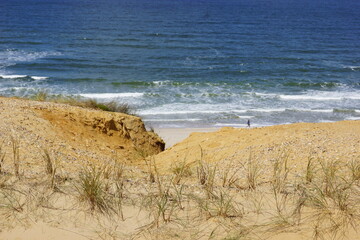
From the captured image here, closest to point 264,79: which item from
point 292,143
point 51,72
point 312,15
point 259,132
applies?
point 51,72

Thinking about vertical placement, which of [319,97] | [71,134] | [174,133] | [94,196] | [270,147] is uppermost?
[94,196]

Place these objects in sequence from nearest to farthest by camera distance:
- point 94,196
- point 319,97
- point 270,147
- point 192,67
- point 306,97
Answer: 1. point 94,196
2. point 270,147
3. point 306,97
4. point 319,97
5. point 192,67

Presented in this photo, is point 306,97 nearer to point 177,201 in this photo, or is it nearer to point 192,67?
point 192,67

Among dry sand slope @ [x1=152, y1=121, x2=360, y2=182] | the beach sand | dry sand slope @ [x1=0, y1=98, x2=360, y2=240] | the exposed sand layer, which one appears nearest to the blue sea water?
the beach sand

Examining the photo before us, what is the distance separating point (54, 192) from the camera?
4898mm

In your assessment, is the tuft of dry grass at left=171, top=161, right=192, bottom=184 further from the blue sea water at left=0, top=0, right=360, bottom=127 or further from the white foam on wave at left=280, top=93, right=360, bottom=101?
the white foam on wave at left=280, top=93, right=360, bottom=101

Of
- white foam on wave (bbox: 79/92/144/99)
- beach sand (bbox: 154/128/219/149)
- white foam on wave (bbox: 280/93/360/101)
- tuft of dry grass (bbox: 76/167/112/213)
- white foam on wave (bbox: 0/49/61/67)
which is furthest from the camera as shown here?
white foam on wave (bbox: 0/49/61/67)

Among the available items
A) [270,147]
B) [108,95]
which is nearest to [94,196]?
[270,147]

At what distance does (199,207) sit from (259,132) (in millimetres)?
5451

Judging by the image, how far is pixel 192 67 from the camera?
1013 inches

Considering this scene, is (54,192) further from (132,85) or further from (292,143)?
(132,85)

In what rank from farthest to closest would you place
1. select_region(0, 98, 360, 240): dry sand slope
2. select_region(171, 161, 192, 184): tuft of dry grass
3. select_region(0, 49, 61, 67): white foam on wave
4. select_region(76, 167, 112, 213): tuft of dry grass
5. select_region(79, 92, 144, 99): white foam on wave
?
select_region(0, 49, 61, 67): white foam on wave < select_region(79, 92, 144, 99): white foam on wave < select_region(171, 161, 192, 184): tuft of dry grass < select_region(76, 167, 112, 213): tuft of dry grass < select_region(0, 98, 360, 240): dry sand slope

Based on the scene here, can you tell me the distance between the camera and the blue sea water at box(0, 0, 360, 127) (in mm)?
19391

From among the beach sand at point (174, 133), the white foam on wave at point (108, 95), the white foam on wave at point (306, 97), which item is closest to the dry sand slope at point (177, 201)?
the beach sand at point (174, 133)
